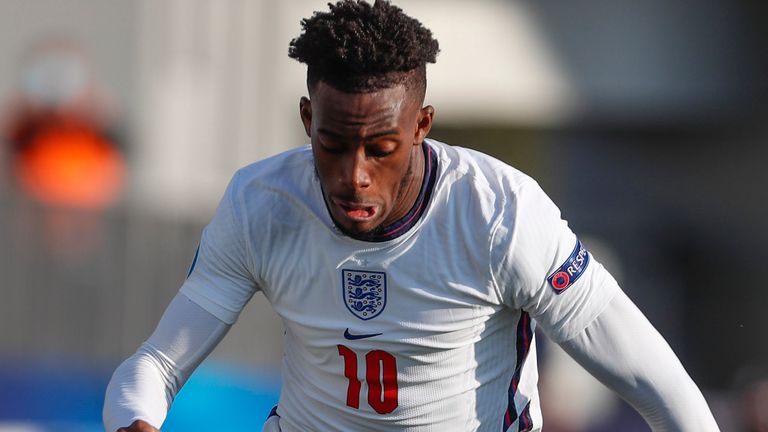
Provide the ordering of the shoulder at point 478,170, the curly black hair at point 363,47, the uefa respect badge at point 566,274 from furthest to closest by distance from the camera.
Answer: the shoulder at point 478,170
the uefa respect badge at point 566,274
the curly black hair at point 363,47

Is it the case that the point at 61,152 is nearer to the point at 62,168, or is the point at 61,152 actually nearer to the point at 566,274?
the point at 62,168

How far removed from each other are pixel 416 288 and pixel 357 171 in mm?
435

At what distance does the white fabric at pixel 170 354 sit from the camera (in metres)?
3.97

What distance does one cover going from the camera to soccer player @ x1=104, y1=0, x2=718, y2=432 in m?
3.74

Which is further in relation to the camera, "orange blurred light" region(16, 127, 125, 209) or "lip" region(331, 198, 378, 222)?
"orange blurred light" region(16, 127, 125, 209)

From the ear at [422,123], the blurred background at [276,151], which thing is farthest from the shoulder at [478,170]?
the blurred background at [276,151]

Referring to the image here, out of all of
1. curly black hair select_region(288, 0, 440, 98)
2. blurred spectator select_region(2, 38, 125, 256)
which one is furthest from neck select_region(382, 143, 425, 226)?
blurred spectator select_region(2, 38, 125, 256)

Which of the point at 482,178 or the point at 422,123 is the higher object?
the point at 422,123

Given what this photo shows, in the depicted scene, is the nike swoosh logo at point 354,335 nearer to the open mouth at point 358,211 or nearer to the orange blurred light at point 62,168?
the open mouth at point 358,211

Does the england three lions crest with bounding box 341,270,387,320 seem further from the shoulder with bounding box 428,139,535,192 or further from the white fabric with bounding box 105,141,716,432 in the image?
the shoulder with bounding box 428,139,535,192

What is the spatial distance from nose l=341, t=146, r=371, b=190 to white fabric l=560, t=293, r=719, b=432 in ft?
2.41

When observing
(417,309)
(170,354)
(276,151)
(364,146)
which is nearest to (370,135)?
(364,146)

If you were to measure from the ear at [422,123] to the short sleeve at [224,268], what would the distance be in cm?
56

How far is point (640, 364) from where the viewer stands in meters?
3.84
